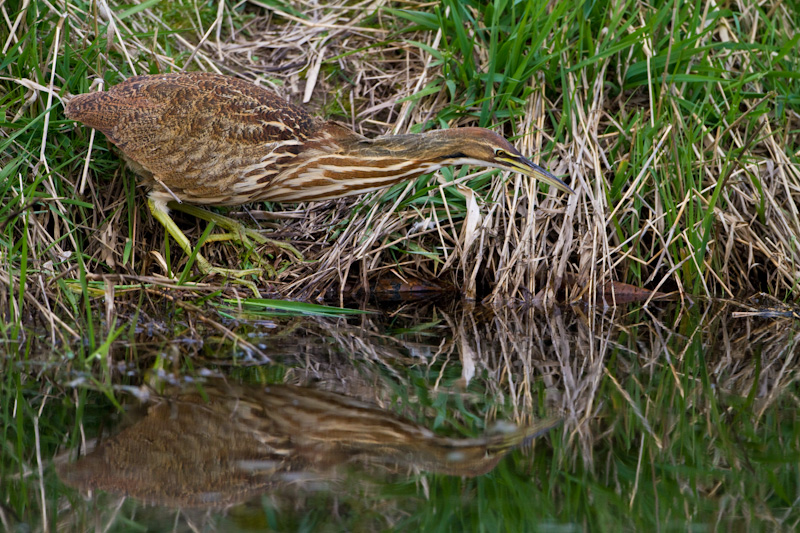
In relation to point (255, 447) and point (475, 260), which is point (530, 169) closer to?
point (475, 260)

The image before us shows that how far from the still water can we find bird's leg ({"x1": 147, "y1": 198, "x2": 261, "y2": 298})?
48cm

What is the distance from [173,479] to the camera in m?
2.26

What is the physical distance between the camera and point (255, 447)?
240cm

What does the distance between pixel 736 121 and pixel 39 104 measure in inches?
125

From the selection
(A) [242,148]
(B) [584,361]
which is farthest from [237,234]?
(B) [584,361]

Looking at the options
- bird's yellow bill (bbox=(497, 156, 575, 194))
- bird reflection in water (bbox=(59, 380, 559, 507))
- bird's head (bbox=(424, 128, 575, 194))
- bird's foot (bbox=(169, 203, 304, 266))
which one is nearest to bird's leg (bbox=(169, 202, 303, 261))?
bird's foot (bbox=(169, 203, 304, 266))

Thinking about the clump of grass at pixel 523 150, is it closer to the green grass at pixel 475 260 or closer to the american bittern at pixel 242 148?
the green grass at pixel 475 260

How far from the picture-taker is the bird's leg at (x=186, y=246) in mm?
3811

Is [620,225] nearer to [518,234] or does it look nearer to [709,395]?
[518,234]

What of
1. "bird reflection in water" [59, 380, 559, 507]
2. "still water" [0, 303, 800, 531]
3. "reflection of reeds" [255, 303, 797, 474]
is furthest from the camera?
"reflection of reeds" [255, 303, 797, 474]

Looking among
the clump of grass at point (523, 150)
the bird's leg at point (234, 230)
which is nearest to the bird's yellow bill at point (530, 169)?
the clump of grass at point (523, 150)

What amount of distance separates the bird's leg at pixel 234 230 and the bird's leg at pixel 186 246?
0.14 m

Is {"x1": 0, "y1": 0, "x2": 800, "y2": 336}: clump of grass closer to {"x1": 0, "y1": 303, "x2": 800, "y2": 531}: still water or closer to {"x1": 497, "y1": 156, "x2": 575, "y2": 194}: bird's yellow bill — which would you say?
{"x1": 497, "y1": 156, "x2": 575, "y2": 194}: bird's yellow bill

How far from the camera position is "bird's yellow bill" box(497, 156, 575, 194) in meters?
3.86
